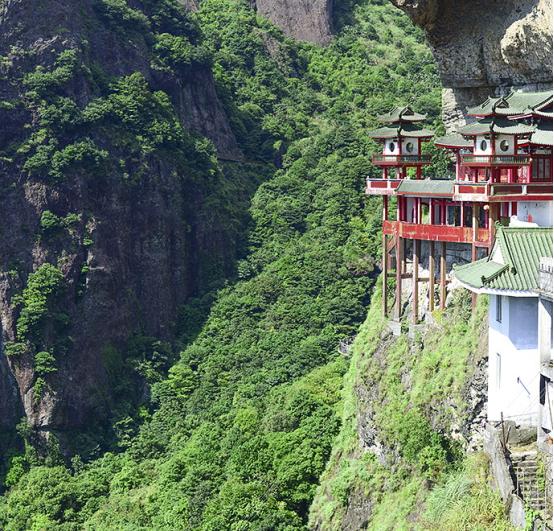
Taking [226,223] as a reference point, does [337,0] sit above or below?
above

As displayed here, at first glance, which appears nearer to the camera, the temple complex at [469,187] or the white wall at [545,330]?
the white wall at [545,330]

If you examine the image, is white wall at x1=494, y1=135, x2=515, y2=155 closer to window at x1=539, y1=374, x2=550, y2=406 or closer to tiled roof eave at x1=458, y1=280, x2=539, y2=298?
tiled roof eave at x1=458, y1=280, x2=539, y2=298

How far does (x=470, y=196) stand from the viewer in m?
41.0

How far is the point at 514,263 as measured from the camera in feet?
110

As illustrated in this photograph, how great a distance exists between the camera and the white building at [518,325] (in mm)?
32625

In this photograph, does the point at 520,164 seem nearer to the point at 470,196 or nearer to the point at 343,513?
the point at 470,196

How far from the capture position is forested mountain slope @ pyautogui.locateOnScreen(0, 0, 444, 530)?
5872 centimetres

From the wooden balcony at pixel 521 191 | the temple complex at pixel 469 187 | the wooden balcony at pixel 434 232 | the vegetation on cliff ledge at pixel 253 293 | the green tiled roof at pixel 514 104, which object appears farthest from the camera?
the vegetation on cliff ledge at pixel 253 293

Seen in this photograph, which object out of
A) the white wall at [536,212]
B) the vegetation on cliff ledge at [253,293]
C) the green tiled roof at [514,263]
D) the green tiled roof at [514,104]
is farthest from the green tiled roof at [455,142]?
the green tiled roof at [514,263]

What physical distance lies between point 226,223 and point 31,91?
1258 cm

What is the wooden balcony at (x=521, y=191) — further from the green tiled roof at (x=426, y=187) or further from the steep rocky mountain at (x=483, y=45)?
the steep rocky mountain at (x=483, y=45)

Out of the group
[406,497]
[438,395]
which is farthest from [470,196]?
[406,497]

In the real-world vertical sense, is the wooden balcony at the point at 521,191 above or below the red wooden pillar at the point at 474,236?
above

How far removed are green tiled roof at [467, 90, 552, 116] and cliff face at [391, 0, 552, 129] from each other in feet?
5.03
